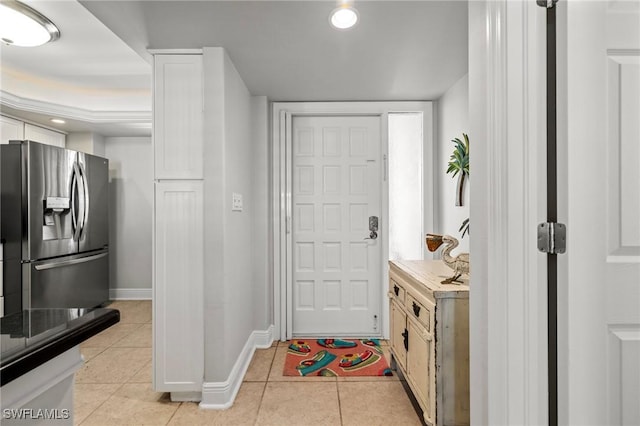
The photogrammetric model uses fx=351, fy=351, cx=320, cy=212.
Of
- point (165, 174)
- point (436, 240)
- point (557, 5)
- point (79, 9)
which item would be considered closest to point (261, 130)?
point (165, 174)

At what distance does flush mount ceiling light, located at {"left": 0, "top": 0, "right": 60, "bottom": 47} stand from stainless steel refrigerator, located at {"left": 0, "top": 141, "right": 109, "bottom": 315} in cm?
124

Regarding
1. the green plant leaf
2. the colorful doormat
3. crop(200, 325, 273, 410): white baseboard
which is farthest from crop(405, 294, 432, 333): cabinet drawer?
crop(200, 325, 273, 410): white baseboard

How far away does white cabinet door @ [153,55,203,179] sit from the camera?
7.12ft

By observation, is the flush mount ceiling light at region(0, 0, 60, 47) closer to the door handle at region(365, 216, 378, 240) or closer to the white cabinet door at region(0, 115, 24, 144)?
the white cabinet door at region(0, 115, 24, 144)

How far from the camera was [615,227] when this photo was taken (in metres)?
0.95

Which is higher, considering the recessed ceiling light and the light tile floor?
the recessed ceiling light

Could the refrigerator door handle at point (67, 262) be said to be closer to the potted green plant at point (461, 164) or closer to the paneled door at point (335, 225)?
the paneled door at point (335, 225)

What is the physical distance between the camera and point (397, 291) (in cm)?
241

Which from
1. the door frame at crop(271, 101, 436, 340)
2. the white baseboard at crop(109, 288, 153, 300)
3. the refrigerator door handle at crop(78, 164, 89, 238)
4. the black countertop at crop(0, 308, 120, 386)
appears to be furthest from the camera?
the white baseboard at crop(109, 288, 153, 300)

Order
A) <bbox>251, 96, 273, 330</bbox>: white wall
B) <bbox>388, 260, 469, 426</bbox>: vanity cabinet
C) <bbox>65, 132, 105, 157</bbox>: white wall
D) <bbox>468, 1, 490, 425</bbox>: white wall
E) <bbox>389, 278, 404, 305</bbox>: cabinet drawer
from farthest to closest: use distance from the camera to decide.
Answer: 1. <bbox>65, 132, 105, 157</bbox>: white wall
2. <bbox>251, 96, 273, 330</bbox>: white wall
3. <bbox>389, 278, 404, 305</bbox>: cabinet drawer
4. <bbox>388, 260, 469, 426</bbox>: vanity cabinet
5. <bbox>468, 1, 490, 425</bbox>: white wall

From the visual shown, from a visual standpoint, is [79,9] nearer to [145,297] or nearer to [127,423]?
[127,423]

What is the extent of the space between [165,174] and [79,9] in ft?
3.49

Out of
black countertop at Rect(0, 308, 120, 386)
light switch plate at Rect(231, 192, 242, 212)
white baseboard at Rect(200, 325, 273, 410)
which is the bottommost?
white baseboard at Rect(200, 325, 273, 410)

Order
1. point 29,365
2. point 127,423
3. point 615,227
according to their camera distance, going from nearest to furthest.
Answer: point 29,365, point 615,227, point 127,423
